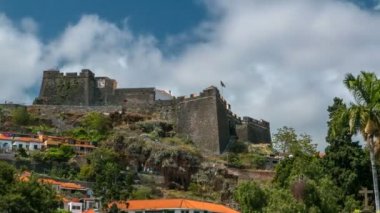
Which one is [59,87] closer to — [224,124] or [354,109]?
[224,124]

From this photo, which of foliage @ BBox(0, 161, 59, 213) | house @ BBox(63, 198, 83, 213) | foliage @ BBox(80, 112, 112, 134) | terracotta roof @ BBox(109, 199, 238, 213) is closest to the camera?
foliage @ BBox(0, 161, 59, 213)

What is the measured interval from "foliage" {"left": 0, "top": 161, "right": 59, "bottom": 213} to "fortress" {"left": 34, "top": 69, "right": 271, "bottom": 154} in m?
44.4

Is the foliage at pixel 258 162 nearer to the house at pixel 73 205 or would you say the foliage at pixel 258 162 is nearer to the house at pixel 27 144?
the house at pixel 73 205

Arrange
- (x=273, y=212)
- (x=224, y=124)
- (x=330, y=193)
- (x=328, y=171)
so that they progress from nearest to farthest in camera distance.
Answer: (x=273, y=212) → (x=330, y=193) → (x=328, y=171) → (x=224, y=124)

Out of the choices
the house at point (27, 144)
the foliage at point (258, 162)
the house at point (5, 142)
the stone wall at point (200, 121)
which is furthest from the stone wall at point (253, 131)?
the house at point (5, 142)

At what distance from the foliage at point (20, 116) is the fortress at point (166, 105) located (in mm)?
4933

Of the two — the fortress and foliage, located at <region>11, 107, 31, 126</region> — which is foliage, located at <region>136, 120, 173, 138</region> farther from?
foliage, located at <region>11, 107, 31, 126</region>

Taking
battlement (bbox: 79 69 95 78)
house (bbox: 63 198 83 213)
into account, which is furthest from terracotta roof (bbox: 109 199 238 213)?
battlement (bbox: 79 69 95 78)

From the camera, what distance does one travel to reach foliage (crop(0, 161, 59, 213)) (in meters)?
45.5

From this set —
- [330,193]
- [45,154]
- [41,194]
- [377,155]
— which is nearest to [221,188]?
[45,154]

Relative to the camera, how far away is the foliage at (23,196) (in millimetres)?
45531

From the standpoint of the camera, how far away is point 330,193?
34.9 meters

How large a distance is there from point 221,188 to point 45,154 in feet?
71.3

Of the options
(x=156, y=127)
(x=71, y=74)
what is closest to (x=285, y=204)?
(x=156, y=127)
